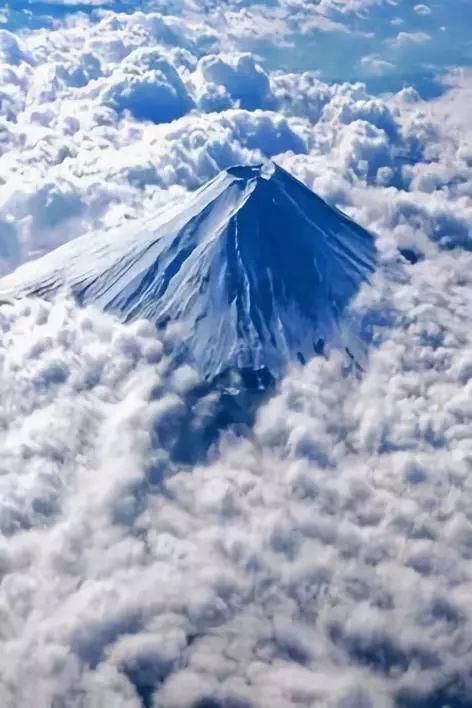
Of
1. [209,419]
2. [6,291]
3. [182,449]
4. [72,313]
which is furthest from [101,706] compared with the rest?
[6,291]

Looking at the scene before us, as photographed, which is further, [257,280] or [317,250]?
[317,250]

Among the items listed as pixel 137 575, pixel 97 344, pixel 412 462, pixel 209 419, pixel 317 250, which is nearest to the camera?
pixel 137 575

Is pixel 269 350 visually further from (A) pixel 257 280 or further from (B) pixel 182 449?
(B) pixel 182 449

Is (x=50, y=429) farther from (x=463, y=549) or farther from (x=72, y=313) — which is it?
(x=463, y=549)

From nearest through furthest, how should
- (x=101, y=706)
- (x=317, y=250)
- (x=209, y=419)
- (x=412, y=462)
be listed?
1. (x=101, y=706)
2. (x=412, y=462)
3. (x=209, y=419)
4. (x=317, y=250)

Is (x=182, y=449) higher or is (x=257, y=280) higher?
(x=257, y=280)

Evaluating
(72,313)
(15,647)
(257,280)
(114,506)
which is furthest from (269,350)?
(15,647)
